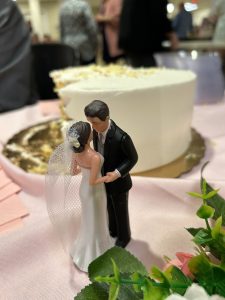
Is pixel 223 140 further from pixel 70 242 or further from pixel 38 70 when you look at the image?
pixel 38 70

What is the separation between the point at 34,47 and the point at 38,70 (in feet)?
0.33

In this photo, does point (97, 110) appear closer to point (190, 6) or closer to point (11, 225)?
point (11, 225)

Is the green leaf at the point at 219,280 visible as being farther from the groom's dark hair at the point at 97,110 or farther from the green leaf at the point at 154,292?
the groom's dark hair at the point at 97,110

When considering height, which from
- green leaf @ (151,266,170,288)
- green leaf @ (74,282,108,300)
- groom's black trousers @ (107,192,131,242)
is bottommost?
groom's black trousers @ (107,192,131,242)

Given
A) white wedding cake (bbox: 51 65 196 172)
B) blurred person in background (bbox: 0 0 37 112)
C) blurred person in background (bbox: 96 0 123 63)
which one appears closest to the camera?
white wedding cake (bbox: 51 65 196 172)

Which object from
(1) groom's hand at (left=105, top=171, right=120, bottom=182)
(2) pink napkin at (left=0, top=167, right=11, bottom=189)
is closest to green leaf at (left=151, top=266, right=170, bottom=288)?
(1) groom's hand at (left=105, top=171, right=120, bottom=182)

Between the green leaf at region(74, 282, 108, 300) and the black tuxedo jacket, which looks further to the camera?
the black tuxedo jacket

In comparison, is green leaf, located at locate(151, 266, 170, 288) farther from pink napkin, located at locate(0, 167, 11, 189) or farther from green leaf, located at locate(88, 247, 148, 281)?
pink napkin, located at locate(0, 167, 11, 189)

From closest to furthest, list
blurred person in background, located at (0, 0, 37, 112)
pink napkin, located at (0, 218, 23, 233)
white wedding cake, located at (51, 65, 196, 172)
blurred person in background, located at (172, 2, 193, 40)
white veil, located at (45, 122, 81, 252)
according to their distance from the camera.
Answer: white veil, located at (45, 122, 81, 252), pink napkin, located at (0, 218, 23, 233), white wedding cake, located at (51, 65, 196, 172), blurred person in background, located at (0, 0, 37, 112), blurred person in background, located at (172, 2, 193, 40)

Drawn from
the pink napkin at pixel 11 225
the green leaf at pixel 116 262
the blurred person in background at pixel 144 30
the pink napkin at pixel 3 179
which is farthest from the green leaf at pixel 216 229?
the blurred person in background at pixel 144 30

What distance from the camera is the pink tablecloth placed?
1.66 feet

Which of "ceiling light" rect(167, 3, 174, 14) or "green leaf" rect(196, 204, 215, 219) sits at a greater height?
"ceiling light" rect(167, 3, 174, 14)

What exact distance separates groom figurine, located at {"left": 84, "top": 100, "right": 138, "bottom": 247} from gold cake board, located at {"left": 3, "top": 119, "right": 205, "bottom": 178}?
0.67 feet

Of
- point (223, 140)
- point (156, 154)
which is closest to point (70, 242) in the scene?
point (156, 154)
